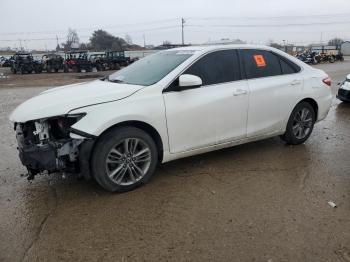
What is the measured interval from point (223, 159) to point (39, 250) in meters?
2.94

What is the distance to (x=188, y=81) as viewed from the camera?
14.4 feet

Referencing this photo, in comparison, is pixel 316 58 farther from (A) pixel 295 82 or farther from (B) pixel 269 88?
(B) pixel 269 88

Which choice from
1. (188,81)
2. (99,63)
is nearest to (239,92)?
(188,81)

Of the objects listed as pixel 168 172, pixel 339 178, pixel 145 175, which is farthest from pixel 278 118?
pixel 145 175

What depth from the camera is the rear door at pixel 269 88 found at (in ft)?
17.0

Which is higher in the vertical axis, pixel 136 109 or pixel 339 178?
pixel 136 109

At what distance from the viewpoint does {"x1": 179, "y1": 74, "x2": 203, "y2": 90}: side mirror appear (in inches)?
173

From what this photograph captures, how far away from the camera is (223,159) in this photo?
17.6 ft

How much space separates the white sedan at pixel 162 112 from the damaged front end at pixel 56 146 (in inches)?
0.4

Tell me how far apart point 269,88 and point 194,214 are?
2.40m

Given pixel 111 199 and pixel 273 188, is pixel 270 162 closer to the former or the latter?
pixel 273 188

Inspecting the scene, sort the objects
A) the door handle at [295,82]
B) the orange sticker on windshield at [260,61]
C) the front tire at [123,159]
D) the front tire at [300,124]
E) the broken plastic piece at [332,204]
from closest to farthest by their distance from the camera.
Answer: the broken plastic piece at [332,204]
the front tire at [123,159]
the orange sticker on windshield at [260,61]
the door handle at [295,82]
the front tire at [300,124]

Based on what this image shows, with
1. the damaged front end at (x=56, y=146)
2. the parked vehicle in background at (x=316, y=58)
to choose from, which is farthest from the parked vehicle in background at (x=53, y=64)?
the damaged front end at (x=56, y=146)

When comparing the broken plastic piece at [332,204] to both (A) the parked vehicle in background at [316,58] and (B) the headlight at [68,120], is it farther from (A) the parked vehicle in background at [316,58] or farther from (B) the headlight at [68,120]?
(A) the parked vehicle in background at [316,58]
